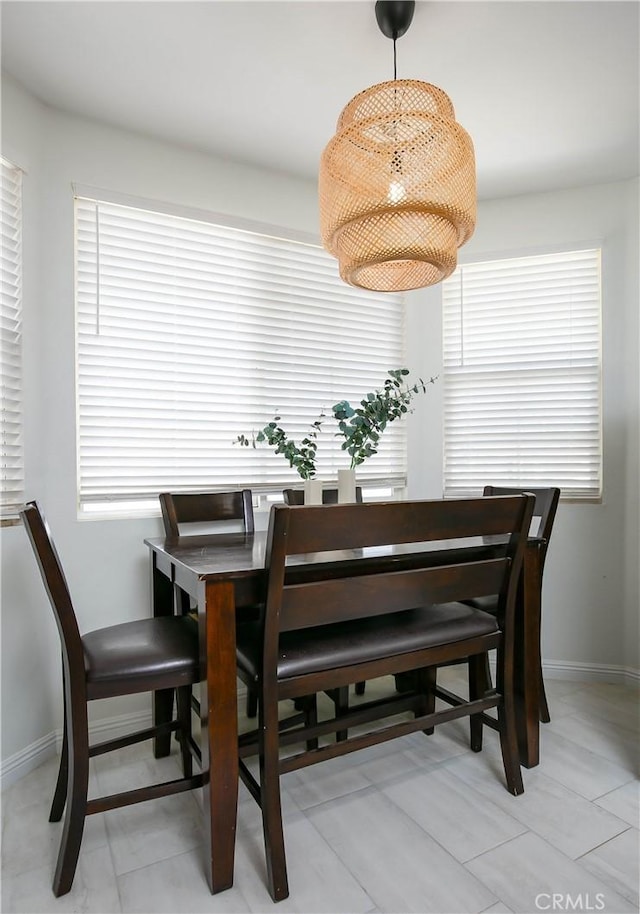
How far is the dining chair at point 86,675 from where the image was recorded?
4.52ft

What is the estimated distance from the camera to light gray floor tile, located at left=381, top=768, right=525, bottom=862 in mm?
1566

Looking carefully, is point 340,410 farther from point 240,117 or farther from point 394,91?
point 240,117

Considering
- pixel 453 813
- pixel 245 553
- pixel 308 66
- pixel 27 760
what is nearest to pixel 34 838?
pixel 27 760

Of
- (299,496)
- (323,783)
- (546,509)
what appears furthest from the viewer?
(299,496)

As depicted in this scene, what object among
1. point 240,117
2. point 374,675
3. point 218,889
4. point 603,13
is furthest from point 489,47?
point 218,889

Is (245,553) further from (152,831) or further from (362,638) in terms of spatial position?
(152,831)

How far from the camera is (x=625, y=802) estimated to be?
5.75 ft

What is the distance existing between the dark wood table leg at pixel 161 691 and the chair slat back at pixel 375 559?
0.80 meters

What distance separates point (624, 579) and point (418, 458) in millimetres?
1273

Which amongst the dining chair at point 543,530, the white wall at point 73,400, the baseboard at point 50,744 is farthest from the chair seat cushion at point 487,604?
the baseboard at point 50,744

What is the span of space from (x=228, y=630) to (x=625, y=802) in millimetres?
1474

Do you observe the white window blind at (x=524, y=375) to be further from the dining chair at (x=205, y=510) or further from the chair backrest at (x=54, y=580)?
the chair backrest at (x=54, y=580)

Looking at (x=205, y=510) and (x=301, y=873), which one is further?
(x=205, y=510)

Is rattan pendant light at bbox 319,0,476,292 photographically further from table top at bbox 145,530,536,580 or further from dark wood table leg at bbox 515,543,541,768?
dark wood table leg at bbox 515,543,541,768
